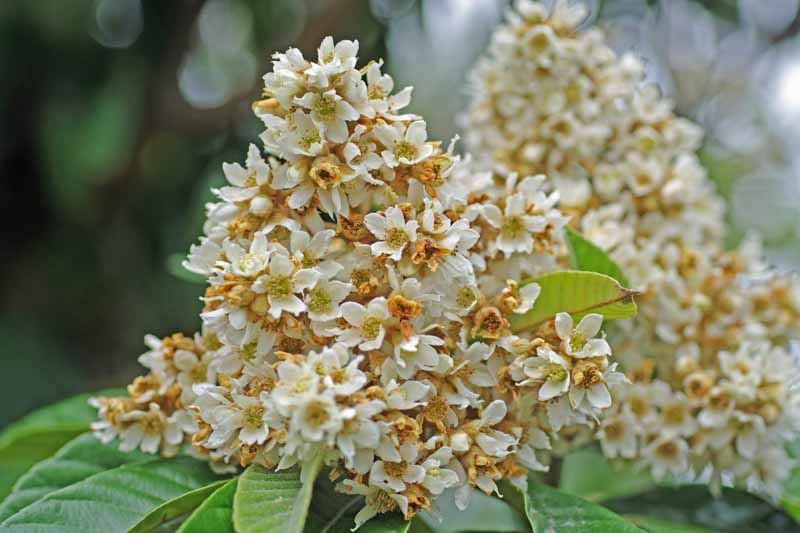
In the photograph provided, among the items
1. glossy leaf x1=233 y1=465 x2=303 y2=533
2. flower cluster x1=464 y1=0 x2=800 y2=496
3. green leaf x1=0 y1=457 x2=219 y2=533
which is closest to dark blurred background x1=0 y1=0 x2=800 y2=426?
flower cluster x1=464 y1=0 x2=800 y2=496

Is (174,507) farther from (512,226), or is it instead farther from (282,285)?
(512,226)

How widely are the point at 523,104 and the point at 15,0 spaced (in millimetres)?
2417

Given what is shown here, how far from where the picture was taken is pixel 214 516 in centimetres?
139

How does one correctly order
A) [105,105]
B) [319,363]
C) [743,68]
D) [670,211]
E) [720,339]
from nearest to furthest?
1. [319,363]
2. [720,339]
3. [670,211]
4. [105,105]
5. [743,68]

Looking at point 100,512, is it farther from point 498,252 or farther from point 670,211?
point 670,211

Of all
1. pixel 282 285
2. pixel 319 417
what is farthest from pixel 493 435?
pixel 282 285

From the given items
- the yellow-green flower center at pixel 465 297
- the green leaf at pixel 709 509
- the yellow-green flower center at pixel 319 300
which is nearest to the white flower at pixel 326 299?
the yellow-green flower center at pixel 319 300

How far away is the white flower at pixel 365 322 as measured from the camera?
1.49 metres

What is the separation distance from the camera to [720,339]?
7.27 ft

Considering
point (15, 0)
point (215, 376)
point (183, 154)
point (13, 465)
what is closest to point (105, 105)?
point (183, 154)

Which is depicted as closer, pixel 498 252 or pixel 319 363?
pixel 319 363

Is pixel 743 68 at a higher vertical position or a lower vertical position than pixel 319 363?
higher

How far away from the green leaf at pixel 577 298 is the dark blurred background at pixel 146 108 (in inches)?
74.5

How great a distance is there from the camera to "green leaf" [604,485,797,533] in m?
2.23
